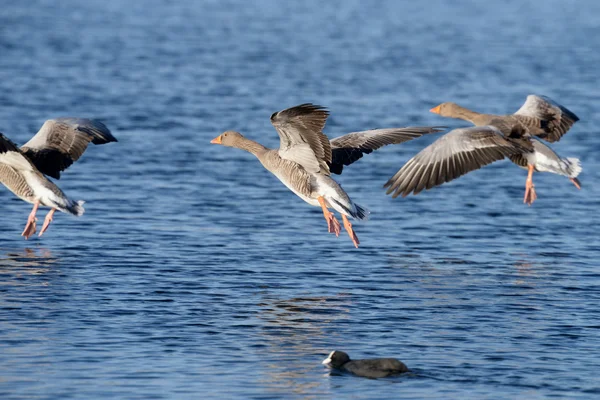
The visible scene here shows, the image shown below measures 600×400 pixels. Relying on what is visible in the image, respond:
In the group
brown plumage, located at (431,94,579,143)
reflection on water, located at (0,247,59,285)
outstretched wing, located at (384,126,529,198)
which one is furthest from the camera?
brown plumage, located at (431,94,579,143)

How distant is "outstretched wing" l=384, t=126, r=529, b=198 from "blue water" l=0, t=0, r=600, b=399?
1.14 meters

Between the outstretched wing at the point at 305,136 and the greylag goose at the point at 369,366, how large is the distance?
333cm

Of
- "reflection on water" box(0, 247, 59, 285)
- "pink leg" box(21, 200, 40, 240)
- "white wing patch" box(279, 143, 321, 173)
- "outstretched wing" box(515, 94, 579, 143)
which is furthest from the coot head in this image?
"outstretched wing" box(515, 94, 579, 143)

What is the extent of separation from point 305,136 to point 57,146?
4.10m

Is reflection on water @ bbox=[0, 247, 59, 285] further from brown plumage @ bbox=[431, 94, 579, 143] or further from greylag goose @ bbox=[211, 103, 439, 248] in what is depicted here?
brown plumage @ bbox=[431, 94, 579, 143]

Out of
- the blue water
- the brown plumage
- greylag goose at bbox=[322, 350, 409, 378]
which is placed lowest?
greylag goose at bbox=[322, 350, 409, 378]

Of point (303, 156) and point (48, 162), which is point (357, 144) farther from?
point (48, 162)

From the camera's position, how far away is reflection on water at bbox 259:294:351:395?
1085cm

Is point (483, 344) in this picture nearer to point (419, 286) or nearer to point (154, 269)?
point (419, 286)

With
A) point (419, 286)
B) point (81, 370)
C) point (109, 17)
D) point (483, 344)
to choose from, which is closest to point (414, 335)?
point (483, 344)

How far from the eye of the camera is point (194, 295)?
45.1 feet

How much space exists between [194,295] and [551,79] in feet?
88.8

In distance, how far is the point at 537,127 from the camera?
17.9 m

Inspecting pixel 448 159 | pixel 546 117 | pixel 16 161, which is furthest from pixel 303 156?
pixel 546 117
